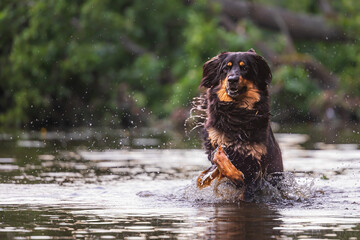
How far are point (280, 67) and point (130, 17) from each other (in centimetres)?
547

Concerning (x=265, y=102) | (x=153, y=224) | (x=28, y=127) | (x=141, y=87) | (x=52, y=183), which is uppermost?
(x=141, y=87)

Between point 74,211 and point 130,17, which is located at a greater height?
point 130,17

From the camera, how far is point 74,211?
7043 millimetres

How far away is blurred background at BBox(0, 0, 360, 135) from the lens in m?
23.4

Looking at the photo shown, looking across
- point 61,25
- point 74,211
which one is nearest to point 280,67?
point 61,25

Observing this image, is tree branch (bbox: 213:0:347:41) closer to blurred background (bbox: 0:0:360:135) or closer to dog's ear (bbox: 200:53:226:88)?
blurred background (bbox: 0:0:360:135)

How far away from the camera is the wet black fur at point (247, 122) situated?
26.5ft

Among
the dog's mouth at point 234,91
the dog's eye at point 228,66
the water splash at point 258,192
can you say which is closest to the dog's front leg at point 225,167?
the water splash at point 258,192

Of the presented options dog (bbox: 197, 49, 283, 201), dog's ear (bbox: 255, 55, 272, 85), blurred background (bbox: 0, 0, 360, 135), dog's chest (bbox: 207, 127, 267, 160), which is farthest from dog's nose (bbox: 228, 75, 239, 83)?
blurred background (bbox: 0, 0, 360, 135)

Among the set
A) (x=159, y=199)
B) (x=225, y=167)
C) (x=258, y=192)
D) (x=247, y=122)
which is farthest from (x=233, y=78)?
(x=159, y=199)

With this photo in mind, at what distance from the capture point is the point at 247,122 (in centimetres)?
812

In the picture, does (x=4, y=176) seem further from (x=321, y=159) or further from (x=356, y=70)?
(x=356, y=70)

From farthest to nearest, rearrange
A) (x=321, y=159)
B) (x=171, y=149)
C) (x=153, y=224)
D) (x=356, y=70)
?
(x=356, y=70)
(x=171, y=149)
(x=321, y=159)
(x=153, y=224)

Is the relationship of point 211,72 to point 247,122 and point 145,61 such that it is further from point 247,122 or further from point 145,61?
point 145,61
